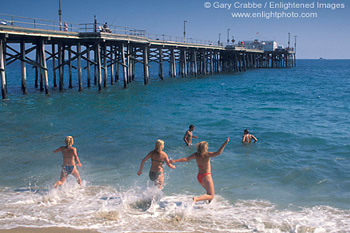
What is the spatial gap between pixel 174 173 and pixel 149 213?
2.82 metres

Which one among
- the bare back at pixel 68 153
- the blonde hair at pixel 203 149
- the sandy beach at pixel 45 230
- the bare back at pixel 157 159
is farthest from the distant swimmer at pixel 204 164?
the bare back at pixel 68 153

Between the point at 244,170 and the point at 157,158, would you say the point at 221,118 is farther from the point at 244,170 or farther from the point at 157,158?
the point at 157,158

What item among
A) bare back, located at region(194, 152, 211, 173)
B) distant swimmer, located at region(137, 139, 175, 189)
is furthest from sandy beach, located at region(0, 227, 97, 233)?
bare back, located at region(194, 152, 211, 173)

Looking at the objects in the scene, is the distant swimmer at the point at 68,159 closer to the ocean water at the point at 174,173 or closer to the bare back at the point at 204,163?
the ocean water at the point at 174,173

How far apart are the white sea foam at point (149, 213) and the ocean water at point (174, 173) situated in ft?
0.07

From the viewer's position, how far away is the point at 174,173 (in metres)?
9.48

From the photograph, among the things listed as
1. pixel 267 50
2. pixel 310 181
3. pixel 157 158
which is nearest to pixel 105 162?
pixel 157 158

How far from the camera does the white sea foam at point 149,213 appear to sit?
619 centimetres

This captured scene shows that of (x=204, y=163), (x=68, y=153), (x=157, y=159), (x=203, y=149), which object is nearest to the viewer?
(x=203, y=149)

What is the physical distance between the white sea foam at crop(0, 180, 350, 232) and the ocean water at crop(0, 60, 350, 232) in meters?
0.02

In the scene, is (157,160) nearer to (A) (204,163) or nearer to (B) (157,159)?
(B) (157,159)

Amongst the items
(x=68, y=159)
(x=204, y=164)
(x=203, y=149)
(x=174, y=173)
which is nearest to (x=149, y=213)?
(x=204, y=164)

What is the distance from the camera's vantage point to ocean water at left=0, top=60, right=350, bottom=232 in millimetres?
6496

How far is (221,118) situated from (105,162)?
357 inches
